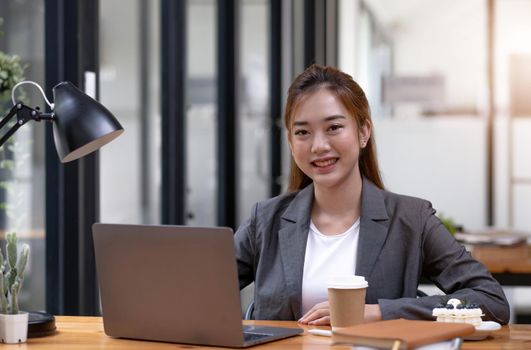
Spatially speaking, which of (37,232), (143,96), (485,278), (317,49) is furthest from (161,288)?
(317,49)

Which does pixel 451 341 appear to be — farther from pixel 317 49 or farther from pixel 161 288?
pixel 317 49

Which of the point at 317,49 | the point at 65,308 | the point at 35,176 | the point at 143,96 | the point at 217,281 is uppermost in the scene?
the point at 317,49

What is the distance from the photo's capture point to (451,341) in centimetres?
185

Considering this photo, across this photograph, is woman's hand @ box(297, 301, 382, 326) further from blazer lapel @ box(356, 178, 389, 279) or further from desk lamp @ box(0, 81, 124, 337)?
desk lamp @ box(0, 81, 124, 337)

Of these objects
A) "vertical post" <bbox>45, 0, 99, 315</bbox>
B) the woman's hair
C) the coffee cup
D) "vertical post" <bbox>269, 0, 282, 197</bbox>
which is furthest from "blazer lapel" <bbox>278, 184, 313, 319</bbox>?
"vertical post" <bbox>269, 0, 282, 197</bbox>

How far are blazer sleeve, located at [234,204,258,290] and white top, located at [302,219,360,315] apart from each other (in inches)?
6.2

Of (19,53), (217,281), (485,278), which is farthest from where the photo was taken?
(19,53)

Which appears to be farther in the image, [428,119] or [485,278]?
[428,119]

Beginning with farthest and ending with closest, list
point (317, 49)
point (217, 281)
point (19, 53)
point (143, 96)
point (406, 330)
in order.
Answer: point (317, 49) < point (143, 96) < point (19, 53) < point (217, 281) < point (406, 330)

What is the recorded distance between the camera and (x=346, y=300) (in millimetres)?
2045

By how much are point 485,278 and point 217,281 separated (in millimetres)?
717

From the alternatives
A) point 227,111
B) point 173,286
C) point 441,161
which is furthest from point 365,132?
point 441,161

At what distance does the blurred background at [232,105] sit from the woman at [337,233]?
25.9 inches

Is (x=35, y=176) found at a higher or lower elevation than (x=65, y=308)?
higher
